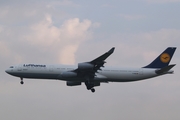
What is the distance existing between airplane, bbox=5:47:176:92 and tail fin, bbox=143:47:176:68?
1141 millimetres

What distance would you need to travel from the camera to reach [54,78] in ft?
268

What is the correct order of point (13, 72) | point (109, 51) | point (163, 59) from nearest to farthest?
1. point (109, 51)
2. point (13, 72)
3. point (163, 59)

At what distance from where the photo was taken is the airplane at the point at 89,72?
8081 cm

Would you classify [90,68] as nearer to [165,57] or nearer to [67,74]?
[67,74]

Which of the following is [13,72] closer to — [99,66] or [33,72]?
[33,72]

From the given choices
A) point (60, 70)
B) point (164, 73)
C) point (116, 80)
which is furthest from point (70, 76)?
point (164, 73)

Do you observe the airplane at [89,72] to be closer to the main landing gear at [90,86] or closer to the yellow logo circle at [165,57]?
the main landing gear at [90,86]

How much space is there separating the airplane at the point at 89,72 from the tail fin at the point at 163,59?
1.14 metres

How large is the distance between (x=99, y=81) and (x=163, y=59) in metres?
12.3

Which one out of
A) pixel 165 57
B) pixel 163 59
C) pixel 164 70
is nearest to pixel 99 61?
pixel 164 70

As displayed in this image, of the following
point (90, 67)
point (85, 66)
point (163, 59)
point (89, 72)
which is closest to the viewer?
point (85, 66)

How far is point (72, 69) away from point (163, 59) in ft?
51.9

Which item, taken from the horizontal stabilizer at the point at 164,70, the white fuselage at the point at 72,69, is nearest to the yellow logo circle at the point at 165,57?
the white fuselage at the point at 72,69

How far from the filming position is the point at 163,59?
88.0 metres
